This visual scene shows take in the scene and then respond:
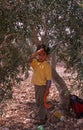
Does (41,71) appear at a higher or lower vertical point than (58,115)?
higher

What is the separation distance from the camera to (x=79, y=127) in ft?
23.3

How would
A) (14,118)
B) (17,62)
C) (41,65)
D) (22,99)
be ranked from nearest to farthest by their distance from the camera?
(17,62) → (41,65) → (14,118) → (22,99)

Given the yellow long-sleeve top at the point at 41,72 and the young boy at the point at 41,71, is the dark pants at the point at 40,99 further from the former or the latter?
the yellow long-sleeve top at the point at 41,72

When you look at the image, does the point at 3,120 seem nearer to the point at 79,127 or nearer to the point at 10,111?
the point at 10,111

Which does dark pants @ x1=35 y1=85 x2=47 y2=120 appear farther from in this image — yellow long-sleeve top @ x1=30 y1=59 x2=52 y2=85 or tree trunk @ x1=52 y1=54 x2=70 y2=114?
tree trunk @ x1=52 y1=54 x2=70 y2=114

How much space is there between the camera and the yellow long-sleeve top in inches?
267

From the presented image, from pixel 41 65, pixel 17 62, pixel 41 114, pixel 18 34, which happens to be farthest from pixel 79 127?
pixel 18 34

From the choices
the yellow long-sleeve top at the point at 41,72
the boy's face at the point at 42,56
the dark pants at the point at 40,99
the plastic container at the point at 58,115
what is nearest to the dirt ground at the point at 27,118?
the plastic container at the point at 58,115

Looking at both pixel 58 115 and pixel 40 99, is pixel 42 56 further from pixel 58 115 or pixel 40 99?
pixel 58 115

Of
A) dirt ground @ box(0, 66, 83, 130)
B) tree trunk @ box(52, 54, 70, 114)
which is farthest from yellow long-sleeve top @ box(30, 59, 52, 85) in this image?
tree trunk @ box(52, 54, 70, 114)

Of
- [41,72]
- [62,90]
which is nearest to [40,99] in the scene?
[41,72]

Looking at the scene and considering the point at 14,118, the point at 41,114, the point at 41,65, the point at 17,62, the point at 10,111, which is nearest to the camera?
the point at 17,62

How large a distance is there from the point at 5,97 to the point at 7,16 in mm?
1470

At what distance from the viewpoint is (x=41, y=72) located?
6844 millimetres
